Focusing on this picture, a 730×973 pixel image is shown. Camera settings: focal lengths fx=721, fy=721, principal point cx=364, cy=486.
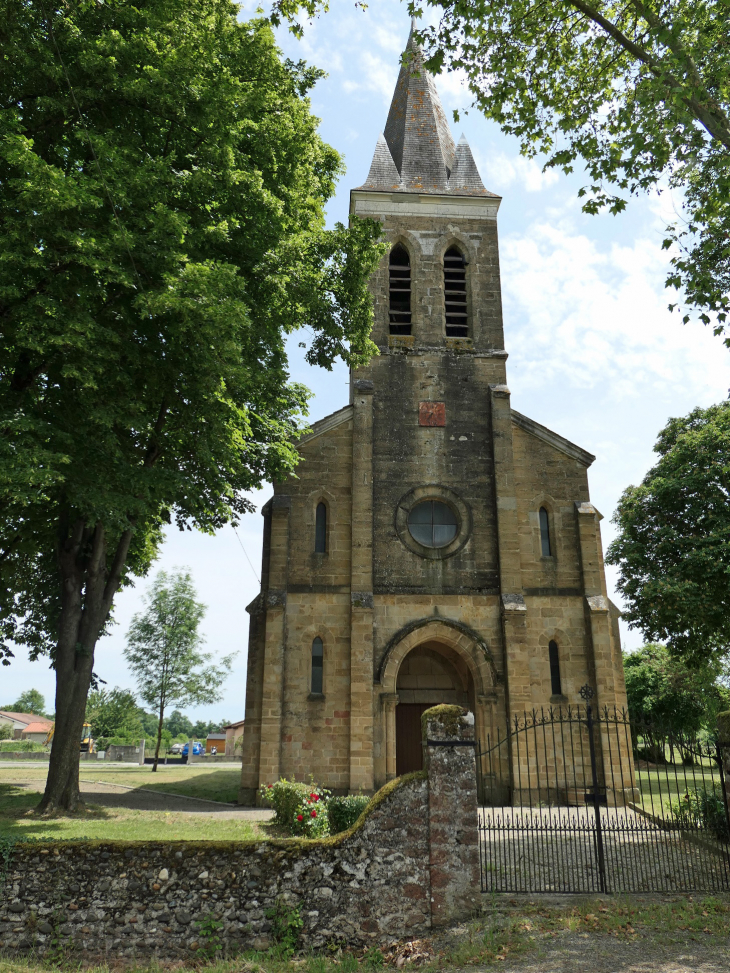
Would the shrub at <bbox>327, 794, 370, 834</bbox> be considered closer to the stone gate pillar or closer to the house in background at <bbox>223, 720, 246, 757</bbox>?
the stone gate pillar

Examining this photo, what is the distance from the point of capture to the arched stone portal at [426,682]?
17500 millimetres

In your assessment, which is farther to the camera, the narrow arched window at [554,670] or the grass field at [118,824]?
the narrow arched window at [554,670]

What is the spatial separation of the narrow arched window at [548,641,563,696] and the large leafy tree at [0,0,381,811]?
31.8 ft

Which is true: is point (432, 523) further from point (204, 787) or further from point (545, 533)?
point (204, 787)

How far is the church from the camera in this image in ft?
57.4

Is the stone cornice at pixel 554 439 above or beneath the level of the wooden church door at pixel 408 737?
above

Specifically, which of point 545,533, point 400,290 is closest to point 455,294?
point 400,290

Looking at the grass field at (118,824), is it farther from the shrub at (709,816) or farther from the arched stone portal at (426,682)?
the shrub at (709,816)

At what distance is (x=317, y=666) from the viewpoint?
18.0 m

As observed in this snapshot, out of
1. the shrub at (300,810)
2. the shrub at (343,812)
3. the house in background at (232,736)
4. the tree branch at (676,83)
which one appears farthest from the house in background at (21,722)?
the tree branch at (676,83)

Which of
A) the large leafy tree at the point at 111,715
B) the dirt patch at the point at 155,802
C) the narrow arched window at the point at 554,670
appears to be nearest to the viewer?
the dirt patch at the point at 155,802

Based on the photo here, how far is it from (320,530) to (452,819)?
453 inches

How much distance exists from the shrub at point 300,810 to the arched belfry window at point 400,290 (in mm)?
12895

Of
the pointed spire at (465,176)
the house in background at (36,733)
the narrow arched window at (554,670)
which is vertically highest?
the pointed spire at (465,176)
